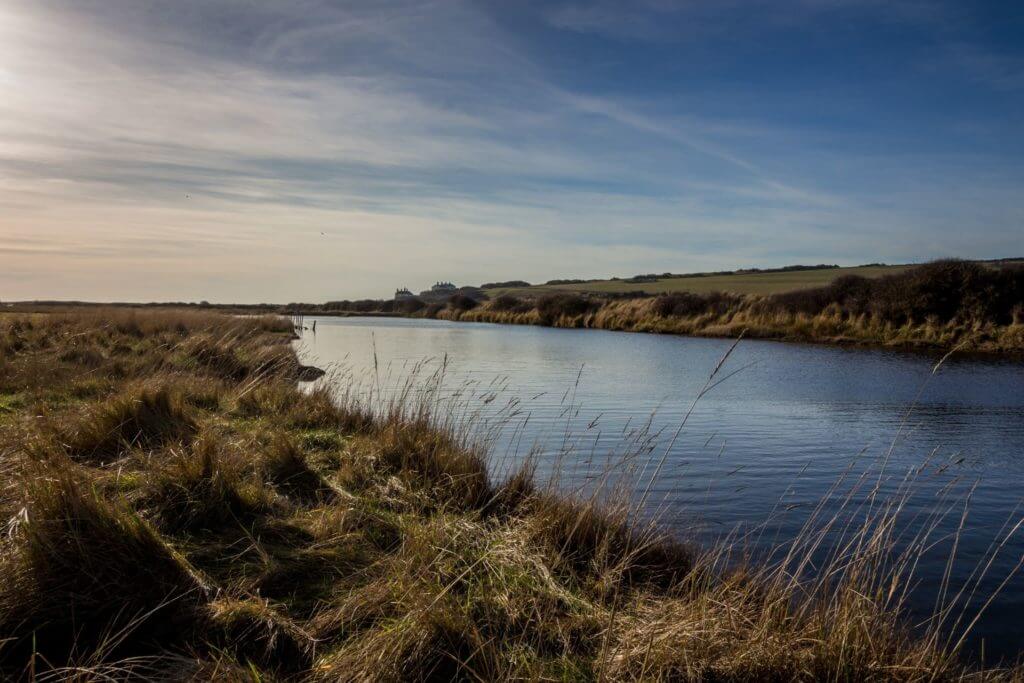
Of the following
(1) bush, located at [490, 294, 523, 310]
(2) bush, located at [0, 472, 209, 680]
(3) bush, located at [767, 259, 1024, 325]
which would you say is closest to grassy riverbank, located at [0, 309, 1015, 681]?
(2) bush, located at [0, 472, 209, 680]

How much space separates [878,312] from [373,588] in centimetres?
3092

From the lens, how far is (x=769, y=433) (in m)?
11.1

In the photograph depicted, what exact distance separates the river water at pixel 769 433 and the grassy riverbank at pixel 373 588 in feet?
2.50

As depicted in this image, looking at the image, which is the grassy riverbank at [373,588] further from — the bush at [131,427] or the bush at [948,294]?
the bush at [948,294]

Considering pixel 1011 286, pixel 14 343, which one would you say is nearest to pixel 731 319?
pixel 1011 286

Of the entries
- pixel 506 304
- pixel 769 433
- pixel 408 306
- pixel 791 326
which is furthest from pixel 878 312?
pixel 408 306

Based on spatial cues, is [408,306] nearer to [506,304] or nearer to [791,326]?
[506,304]

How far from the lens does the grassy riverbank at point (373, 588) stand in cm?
313

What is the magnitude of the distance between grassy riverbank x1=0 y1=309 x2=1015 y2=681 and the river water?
0.76m

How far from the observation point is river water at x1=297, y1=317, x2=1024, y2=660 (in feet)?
19.9

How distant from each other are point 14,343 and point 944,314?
3146cm

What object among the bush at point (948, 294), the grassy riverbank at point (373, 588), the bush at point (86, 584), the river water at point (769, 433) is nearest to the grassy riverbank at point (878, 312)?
the bush at point (948, 294)

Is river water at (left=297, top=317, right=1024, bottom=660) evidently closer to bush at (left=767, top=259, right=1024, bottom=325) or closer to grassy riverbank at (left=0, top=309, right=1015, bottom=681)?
grassy riverbank at (left=0, top=309, right=1015, bottom=681)

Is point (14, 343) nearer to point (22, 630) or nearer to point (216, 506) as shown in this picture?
point (216, 506)
